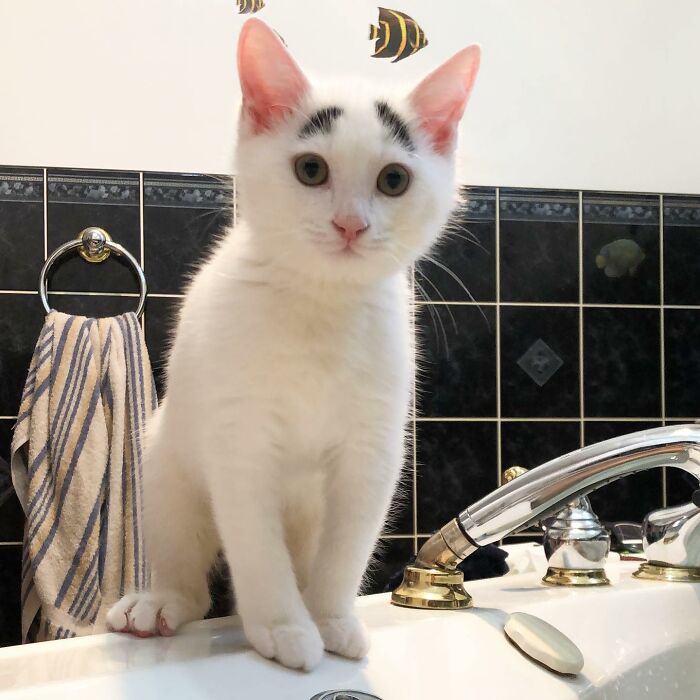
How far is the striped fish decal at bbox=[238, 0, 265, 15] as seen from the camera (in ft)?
5.37

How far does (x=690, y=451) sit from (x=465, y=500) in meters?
0.98

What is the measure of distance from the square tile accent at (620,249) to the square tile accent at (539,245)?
0.04 metres

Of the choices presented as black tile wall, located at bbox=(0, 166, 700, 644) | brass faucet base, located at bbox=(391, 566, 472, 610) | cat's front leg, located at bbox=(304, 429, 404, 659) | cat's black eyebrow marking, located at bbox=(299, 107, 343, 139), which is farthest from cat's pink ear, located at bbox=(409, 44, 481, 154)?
black tile wall, located at bbox=(0, 166, 700, 644)


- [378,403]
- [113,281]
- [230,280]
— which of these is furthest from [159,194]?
[378,403]

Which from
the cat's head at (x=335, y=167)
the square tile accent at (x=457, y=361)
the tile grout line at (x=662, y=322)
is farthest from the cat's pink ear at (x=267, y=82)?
the tile grout line at (x=662, y=322)

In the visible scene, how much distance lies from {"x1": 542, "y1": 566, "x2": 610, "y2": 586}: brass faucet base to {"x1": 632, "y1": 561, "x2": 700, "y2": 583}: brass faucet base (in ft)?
0.22

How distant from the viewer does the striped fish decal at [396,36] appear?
1.69 m

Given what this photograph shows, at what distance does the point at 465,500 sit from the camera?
170 centimetres

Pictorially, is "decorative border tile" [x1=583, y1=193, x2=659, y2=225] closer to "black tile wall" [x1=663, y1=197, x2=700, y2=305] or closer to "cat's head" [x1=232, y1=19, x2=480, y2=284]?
"black tile wall" [x1=663, y1=197, x2=700, y2=305]

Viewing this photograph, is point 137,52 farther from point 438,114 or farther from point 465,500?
point 465,500

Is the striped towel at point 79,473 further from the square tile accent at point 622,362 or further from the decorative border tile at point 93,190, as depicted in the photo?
the square tile accent at point 622,362

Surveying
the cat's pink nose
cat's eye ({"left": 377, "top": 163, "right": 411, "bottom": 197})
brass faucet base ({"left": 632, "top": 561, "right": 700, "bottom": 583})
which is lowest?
brass faucet base ({"left": 632, "top": 561, "right": 700, "bottom": 583})

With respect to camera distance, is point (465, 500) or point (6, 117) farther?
point (465, 500)

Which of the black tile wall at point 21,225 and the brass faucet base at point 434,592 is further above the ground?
the black tile wall at point 21,225
